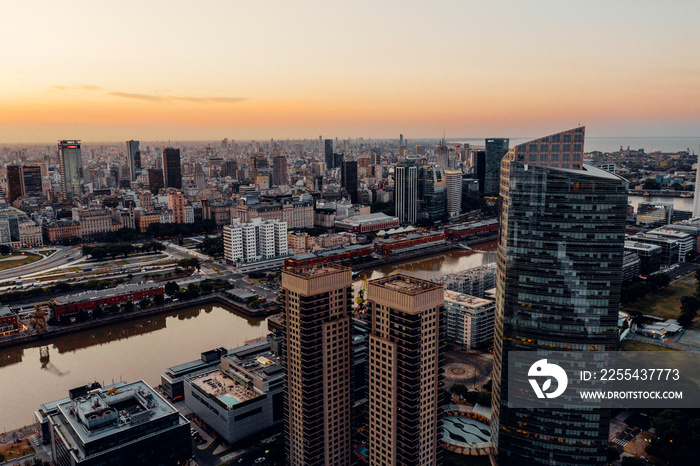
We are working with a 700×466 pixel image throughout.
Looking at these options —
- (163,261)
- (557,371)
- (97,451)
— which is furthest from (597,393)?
(163,261)

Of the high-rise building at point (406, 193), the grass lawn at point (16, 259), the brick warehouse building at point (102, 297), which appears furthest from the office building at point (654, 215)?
the grass lawn at point (16, 259)

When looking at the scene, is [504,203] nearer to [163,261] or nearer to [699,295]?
[699,295]

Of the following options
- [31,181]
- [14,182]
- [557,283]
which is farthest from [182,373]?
[14,182]

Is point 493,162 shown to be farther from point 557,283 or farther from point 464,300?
point 557,283

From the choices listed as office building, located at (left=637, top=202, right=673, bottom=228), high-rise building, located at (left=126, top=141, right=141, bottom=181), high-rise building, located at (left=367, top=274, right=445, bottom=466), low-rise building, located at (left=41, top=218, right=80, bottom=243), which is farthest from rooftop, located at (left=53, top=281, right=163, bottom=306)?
high-rise building, located at (left=126, top=141, right=141, bottom=181)

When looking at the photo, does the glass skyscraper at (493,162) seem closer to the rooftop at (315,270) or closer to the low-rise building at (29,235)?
the low-rise building at (29,235)

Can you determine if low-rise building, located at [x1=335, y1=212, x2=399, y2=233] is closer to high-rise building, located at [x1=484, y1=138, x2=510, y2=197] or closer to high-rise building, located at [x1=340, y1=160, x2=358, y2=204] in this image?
high-rise building, located at [x1=340, y1=160, x2=358, y2=204]
